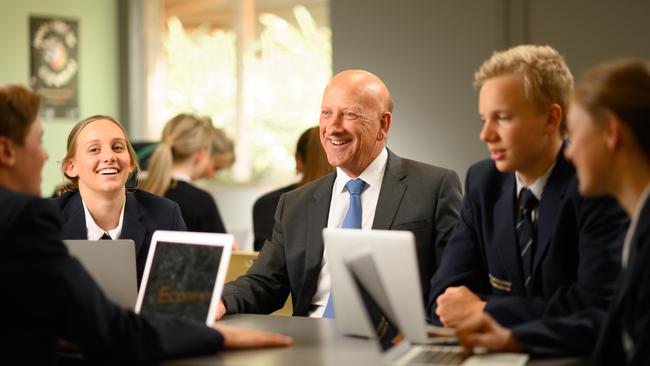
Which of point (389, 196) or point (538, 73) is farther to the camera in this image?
point (389, 196)

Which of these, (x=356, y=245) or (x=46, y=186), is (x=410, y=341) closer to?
(x=356, y=245)

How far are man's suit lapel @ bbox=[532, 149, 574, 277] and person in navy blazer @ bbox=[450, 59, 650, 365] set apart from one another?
16.0 inches

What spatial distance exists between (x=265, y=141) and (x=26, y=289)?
20.7 ft

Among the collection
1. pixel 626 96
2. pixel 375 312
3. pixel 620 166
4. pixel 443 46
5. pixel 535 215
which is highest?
pixel 443 46

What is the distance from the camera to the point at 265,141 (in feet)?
27.8

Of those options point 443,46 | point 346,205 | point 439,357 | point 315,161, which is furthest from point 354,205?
point 443,46

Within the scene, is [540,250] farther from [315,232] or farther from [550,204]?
[315,232]

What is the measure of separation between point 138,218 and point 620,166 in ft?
6.35

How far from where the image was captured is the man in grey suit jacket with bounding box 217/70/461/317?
3395 millimetres

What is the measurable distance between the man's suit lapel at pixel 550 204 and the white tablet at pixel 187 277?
2.70ft

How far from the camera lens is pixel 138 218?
11.8 feet

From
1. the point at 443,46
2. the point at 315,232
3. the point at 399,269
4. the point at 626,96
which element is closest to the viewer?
the point at 626,96

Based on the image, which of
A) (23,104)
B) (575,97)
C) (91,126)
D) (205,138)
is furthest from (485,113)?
(205,138)

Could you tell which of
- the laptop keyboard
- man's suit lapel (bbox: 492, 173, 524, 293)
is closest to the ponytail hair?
man's suit lapel (bbox: 492, 173, 524, 293)
